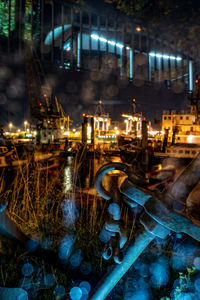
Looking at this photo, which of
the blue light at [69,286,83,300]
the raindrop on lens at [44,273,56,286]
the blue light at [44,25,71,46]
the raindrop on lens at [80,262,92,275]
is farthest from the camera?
the blue light at [44,25,71,46]

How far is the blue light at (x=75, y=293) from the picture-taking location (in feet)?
4.18

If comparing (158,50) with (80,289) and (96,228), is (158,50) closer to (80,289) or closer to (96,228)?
(96,228)

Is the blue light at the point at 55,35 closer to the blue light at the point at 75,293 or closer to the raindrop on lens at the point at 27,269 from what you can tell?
the raindrop on lens at the point at 27,269

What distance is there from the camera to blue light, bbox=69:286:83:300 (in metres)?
1.27

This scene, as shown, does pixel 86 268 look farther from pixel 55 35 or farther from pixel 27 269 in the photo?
pixel 55 35

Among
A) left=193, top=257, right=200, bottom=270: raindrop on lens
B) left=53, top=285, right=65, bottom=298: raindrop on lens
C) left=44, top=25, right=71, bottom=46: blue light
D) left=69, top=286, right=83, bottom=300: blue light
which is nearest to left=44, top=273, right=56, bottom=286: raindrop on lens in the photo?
left=53, top=285, right=65, bottom=298: raindrop on lens

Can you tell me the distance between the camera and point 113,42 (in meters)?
2.46

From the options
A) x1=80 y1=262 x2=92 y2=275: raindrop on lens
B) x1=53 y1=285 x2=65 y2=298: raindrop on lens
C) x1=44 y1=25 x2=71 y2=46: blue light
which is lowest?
x1=53 y1=285 x2=65 y2=298: raindrop on lens

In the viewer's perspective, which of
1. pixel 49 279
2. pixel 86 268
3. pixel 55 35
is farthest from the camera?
pixel 55 35

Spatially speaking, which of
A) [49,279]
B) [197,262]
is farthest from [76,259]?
[197,262]

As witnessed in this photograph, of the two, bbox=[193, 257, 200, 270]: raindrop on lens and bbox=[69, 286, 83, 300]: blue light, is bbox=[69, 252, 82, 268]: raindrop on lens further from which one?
bbox=[193, 257, 200, 270]: raindrop on lens

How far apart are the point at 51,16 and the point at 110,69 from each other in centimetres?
2036

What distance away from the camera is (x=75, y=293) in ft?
4.30

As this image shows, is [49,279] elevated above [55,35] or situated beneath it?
situated beneath
